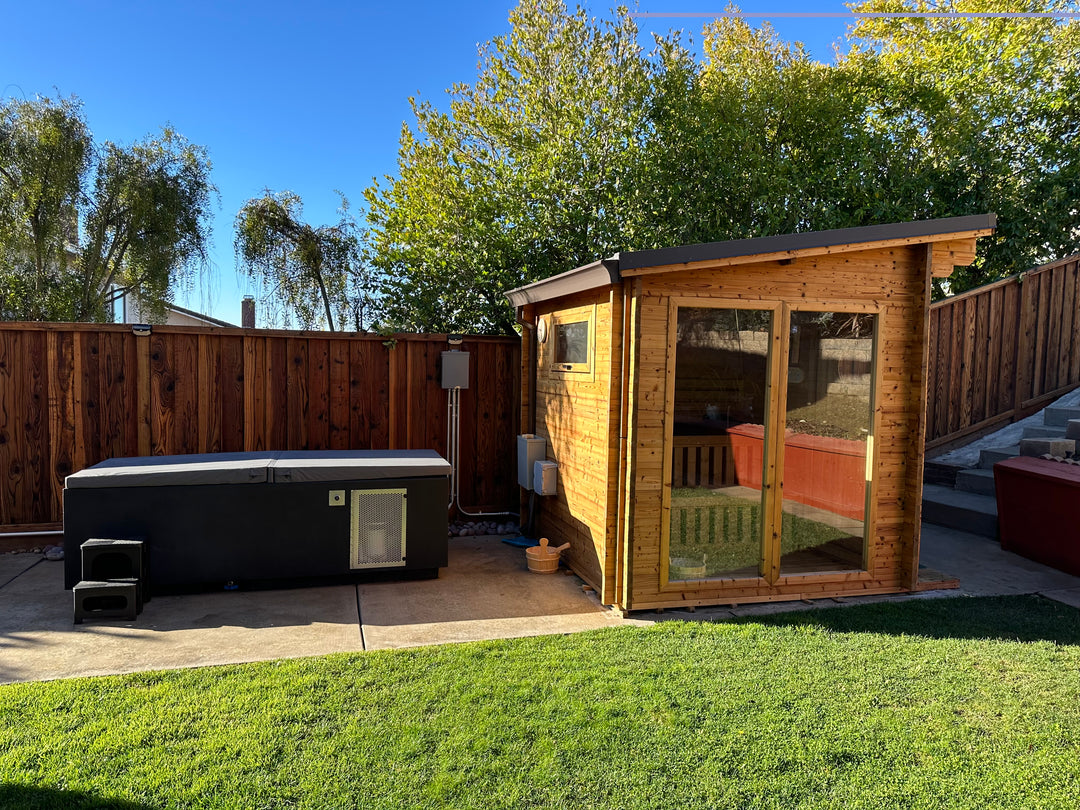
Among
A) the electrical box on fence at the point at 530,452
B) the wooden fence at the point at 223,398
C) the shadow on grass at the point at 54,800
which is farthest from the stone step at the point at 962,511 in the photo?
the shadow on grass at the point at 54,800

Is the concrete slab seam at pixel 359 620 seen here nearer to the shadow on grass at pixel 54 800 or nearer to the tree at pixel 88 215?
the shadow on grass at pixel 54 800

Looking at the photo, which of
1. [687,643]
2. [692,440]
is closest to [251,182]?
[692,440]

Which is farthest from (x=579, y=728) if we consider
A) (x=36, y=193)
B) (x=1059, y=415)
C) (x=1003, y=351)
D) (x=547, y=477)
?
(x=36, y=193)

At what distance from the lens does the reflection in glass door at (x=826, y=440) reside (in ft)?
13.8

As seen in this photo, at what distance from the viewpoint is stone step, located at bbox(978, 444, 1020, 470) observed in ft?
21.6

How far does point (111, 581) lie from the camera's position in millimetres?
3799

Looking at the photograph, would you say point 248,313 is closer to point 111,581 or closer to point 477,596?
point 111,581

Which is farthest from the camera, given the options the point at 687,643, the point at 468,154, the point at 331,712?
the point at 468,154

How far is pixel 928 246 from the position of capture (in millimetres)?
4320

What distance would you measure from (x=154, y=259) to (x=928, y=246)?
12.7m

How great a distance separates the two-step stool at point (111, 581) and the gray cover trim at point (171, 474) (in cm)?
39

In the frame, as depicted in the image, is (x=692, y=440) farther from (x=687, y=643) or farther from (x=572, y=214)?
(x=572, y=214)

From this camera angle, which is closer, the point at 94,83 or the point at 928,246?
A: the point at 928,246

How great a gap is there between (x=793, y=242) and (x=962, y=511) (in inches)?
153
